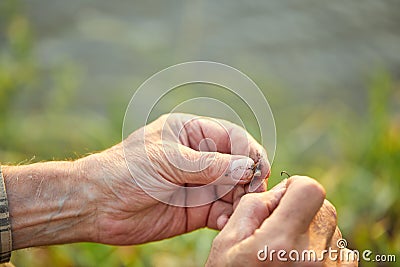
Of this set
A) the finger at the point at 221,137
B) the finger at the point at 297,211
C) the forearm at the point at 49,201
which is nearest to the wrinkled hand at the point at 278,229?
the finger at the point at 297,211

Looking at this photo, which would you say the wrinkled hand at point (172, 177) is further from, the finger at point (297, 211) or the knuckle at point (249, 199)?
the finger at point (297, 211)

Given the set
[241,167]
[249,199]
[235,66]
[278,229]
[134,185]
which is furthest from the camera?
[235,66]

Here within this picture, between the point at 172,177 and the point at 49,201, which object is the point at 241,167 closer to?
the point at 172,177

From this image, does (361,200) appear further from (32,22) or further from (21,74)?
(32,22)

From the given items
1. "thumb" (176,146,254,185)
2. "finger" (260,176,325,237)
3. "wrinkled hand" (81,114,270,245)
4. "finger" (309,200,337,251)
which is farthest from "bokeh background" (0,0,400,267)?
"finger" (260,176,325,237)

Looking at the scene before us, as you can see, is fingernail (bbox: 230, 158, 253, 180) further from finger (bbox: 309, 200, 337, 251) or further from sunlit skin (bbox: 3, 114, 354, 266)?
finger (bbox: 309, 200, 337, 251)

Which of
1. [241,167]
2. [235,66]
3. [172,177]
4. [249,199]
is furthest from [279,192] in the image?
[235,66]

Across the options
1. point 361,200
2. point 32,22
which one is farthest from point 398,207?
point 32,22
